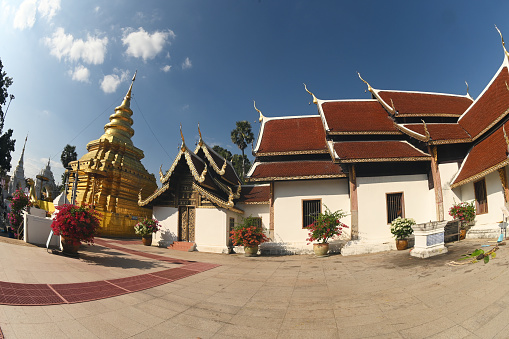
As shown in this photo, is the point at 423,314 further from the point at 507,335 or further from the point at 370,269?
the point at 370,269

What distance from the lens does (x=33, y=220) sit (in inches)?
326

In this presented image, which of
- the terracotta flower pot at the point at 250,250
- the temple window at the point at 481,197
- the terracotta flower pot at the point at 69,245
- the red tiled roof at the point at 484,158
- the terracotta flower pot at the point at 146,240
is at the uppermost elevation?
the red tiled roof at the point at 484,158

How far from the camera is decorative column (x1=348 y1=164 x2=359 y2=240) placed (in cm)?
1146

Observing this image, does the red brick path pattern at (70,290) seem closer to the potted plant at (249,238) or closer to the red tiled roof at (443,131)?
the potted plant at (249,238)

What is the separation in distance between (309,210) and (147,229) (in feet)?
27.4

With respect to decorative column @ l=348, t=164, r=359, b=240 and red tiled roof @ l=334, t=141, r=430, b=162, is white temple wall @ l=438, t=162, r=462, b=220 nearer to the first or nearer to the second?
red tiled roof @ l=334, t=141, r=430, b=162

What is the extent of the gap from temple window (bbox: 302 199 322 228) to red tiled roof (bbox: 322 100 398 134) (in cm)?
398

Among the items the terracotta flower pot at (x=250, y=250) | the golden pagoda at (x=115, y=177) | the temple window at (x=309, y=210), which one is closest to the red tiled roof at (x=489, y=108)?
the temple window at (x=309, y=210)

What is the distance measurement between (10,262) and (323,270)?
7.59m

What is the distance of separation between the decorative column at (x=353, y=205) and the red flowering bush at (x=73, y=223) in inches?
404

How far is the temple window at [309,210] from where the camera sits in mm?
12508

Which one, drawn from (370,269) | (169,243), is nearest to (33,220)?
(169,243)

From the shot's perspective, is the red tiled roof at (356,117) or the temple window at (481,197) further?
the red tiled roof at (356,117)

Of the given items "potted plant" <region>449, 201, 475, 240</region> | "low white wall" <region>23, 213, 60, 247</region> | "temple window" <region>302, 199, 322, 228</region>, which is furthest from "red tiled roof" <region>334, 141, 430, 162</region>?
"low white wall" <region>23, 213, 60, 247</region>
